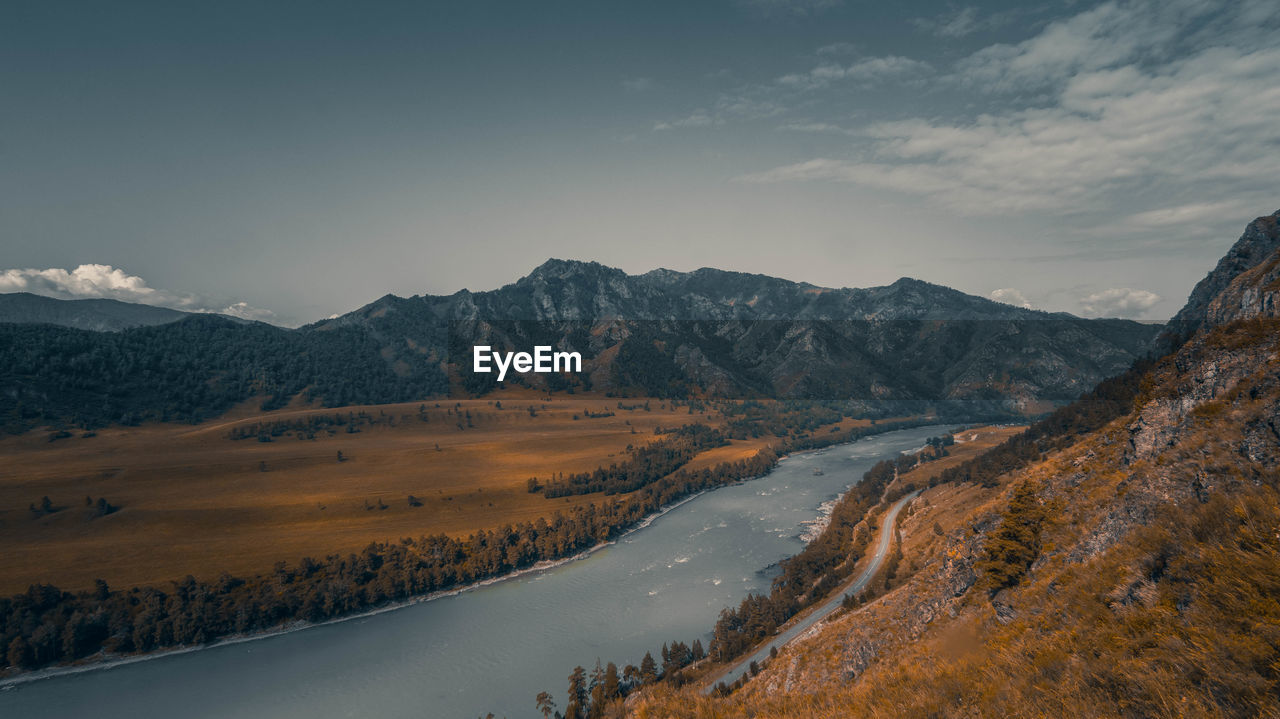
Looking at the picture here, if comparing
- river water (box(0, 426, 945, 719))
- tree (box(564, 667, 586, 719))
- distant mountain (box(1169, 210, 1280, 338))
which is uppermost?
distant mountain (box(1169, 210, 1280, 338))

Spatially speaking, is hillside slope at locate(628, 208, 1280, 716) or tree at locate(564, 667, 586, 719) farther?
tree at locate(564, 667, 586, 719)

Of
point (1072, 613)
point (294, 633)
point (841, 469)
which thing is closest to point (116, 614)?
point (294, 633)

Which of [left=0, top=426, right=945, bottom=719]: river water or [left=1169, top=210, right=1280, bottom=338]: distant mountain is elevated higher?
[left=1169, top=210, right=1280, bottom=338]: distant mountain

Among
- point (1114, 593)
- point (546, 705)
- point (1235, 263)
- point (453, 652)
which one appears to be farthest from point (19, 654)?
point (1235, 263)

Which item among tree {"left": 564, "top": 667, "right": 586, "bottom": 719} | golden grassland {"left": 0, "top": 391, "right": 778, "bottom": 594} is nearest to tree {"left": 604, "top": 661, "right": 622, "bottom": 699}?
tree {"left": 564, "top": 667, "right": 586, "bottom": 719}

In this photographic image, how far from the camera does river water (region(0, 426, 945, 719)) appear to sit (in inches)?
2291

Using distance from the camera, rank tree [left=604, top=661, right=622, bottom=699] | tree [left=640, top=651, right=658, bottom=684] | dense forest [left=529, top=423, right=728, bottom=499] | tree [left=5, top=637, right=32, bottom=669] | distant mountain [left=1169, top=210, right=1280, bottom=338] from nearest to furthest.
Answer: tree [left=604, top=661, right=622, bottom=699] → tree [left=640, top=651, right=658, bottom=684] → tree [left=5, top=637, right=32, bottom=669] → distant mountain [left=1169, top=210, right=1280, bottom=338] → dense forest [left=529, top=423, right=728, bottom=499]

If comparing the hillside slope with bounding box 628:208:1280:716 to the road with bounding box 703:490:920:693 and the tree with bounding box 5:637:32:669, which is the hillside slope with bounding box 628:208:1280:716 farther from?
the tree with bounding box 5:637:32:669

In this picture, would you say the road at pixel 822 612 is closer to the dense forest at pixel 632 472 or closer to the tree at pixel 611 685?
the tree at pixel 611 685

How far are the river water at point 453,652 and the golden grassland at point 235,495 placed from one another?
68.9 feet

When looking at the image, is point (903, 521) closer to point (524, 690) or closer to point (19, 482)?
point (524, 690)

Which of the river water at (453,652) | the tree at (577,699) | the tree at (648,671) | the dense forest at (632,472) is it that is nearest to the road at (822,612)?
the tree at (648,671)

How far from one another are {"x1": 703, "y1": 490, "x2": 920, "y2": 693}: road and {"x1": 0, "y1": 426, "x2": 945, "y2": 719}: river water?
11516 mm

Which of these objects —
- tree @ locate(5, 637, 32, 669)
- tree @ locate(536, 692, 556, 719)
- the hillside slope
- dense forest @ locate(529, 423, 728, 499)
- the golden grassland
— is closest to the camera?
the hillside slope
